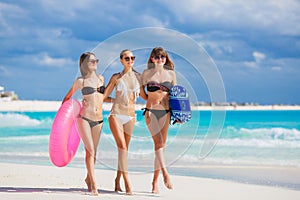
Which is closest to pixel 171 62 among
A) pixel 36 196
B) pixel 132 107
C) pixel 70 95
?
pixel 132 107

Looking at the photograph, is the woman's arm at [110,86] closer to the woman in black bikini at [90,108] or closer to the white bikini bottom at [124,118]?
the woman in black bikini at [90,108]

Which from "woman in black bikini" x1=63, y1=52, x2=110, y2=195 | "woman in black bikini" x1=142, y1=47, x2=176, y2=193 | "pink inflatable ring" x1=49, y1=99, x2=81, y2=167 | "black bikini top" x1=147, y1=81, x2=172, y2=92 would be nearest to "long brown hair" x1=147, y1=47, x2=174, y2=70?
"woman in black bikini" x1=142, y1=47, x2=176, y2=193

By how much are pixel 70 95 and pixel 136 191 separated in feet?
5.80

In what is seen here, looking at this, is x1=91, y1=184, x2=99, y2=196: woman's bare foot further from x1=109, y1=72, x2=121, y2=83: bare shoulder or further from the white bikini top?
x1=109, y1=72, x2=121, y2=83: bare shoulder

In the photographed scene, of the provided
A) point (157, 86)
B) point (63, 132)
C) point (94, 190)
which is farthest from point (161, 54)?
point (94, 190)

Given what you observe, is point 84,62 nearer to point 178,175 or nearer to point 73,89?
point 73,89

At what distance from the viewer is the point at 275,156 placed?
1432 centimetres

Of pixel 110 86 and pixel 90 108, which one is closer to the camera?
pixel 90 108

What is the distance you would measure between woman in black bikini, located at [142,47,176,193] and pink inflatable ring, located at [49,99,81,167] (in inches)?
38.9

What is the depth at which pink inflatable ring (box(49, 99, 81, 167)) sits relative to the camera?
6844 millimetres

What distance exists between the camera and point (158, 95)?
697 centimetres

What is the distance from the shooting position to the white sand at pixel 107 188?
7.05m

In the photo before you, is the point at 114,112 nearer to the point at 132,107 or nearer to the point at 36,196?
the point at 132,107

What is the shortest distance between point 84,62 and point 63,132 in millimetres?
991
